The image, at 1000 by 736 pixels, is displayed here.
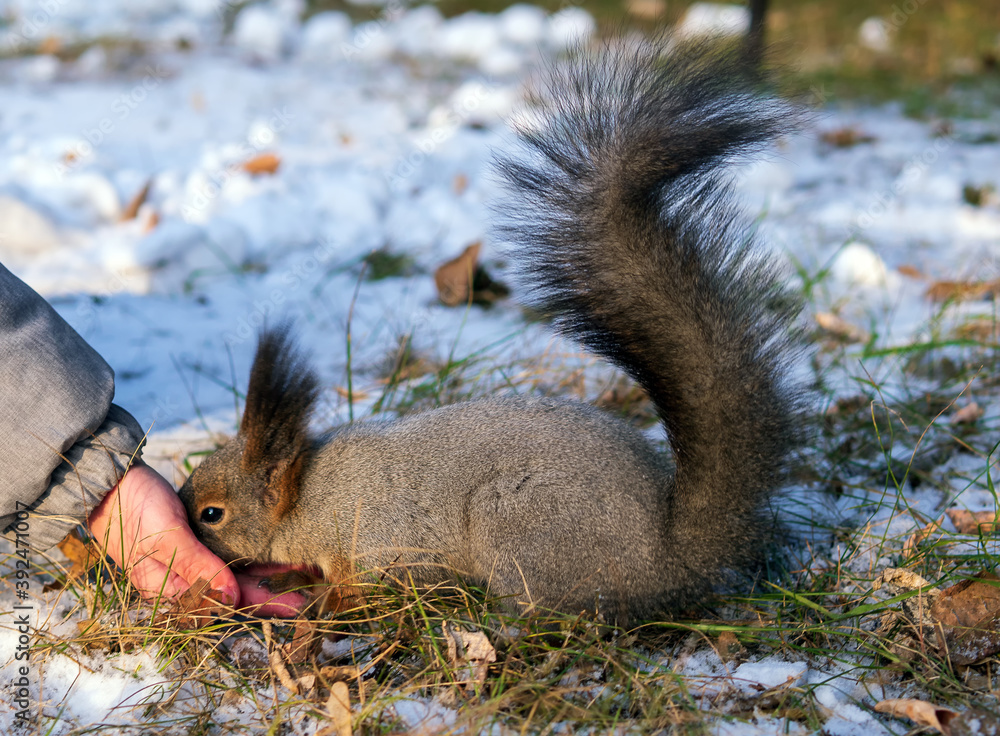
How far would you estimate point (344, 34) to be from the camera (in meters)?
7.56

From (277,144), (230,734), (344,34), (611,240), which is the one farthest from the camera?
(344,34)

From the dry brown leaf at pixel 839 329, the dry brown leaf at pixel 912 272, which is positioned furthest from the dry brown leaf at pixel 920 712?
the dry brown leaf at pixel 912 272

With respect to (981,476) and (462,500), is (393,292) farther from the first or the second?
(981,476)

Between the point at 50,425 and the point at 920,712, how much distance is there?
1.68m

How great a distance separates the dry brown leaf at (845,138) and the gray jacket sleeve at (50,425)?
4.65 metres

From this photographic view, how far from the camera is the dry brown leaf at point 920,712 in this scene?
133 centimetres

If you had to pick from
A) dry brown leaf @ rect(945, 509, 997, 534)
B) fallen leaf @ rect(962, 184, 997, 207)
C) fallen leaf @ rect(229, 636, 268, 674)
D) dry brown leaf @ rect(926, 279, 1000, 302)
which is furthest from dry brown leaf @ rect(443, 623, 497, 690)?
fallen leaf @ rect(962, 184, 997, 207)

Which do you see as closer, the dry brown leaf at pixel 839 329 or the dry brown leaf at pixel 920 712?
the dry brown leaf at pixel 920 712

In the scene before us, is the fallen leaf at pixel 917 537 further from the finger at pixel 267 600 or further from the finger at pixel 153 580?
the finger at pixel 153 580

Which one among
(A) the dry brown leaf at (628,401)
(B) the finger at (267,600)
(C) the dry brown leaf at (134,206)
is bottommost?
(B) the finger at (267,600)

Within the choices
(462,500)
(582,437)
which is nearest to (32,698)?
(462,500)

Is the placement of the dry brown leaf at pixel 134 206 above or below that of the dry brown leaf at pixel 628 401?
above

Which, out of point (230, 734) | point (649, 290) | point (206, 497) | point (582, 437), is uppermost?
point (649, 290)

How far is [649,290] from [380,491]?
30.0 inches
